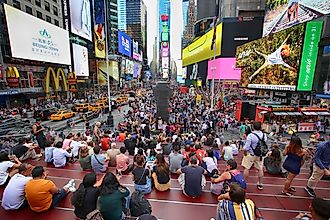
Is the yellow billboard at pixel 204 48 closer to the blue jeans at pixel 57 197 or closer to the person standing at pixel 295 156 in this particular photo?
the person standing at pixel 295 156

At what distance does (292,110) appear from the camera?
63.9 ft

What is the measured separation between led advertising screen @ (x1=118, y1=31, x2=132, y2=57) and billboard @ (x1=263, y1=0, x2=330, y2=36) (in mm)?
47235

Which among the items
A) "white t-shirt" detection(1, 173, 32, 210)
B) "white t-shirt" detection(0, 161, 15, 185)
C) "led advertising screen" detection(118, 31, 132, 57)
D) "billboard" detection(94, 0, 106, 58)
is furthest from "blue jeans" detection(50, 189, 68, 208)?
"led advertising screen" detection(118, 31, 132, 57)

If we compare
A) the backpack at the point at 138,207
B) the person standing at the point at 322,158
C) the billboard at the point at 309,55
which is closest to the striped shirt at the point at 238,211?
the backpack at the point at 138,207

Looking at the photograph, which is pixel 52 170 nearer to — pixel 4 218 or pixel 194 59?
pixel 4 218

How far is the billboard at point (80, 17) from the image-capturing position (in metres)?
37.7

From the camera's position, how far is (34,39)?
27.8 metres

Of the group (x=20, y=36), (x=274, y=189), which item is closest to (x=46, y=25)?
(x=20, y=36)

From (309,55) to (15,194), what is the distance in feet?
75.8

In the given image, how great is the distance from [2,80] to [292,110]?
3191 centimetres

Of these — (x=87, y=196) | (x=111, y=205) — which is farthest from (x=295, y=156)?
(x=87, y=196)

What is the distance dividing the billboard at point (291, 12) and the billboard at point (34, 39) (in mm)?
32756

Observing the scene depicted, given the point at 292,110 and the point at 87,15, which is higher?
the point at 87,15

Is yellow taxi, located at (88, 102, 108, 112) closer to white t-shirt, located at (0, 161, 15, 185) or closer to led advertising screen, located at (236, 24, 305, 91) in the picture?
led advertising screen, located at (236, 24, 305, 91)
